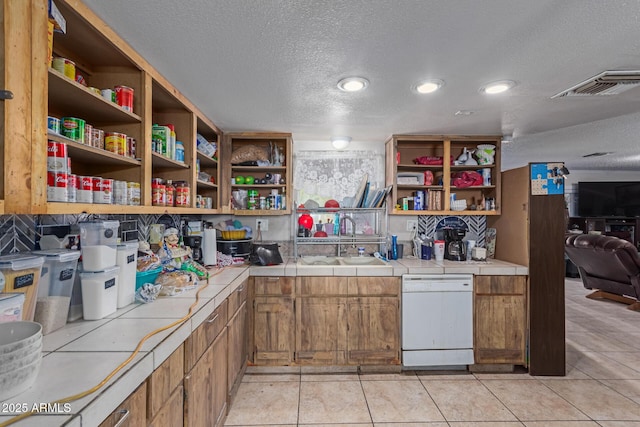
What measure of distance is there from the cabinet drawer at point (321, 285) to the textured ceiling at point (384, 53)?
1.32m

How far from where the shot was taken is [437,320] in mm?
2555

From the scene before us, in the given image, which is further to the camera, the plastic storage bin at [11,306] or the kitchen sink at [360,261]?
the kitchen sink at [360,261]

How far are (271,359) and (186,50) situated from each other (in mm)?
2254

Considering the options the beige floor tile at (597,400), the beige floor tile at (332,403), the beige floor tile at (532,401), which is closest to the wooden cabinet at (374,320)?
the beige floor tile at (332,403)

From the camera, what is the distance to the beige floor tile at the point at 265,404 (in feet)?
6.44

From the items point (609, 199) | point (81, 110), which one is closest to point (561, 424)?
point (81, 110)

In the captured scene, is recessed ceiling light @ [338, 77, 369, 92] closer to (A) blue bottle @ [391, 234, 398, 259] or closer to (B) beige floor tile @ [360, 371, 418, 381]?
(A) blue bottle @ [391, 234, 398, 259]

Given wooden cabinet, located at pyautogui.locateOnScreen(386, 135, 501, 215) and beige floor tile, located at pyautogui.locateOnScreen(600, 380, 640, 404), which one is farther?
wooden cabinet, located at pyautogui.locateOnScreen(386, 135, 501, 215)

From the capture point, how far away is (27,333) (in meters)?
0.86

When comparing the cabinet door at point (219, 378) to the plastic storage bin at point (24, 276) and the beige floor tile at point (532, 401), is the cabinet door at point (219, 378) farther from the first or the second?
the beige floor tile at point (532, 401)

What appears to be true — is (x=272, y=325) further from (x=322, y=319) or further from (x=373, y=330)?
(x=373, y=330)

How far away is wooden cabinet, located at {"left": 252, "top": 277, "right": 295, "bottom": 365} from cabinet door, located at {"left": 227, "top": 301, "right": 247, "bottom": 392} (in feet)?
0.40

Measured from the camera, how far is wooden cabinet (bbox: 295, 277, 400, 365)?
2.53 meters

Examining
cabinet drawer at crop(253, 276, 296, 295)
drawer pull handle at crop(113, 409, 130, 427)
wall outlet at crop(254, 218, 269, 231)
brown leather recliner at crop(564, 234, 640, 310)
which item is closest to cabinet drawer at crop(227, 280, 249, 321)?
cabinet drawer at crop(253, 276, 296, 295)
